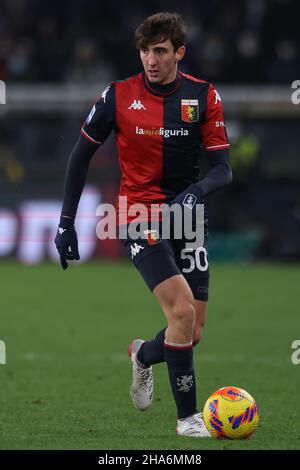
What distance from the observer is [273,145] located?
62.5 ft

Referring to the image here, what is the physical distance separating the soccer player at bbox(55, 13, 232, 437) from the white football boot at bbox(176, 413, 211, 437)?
27mm

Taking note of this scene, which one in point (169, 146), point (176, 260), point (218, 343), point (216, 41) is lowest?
point (218, 343)

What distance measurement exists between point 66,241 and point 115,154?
37.6ft

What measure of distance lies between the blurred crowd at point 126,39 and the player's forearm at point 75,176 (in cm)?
1263

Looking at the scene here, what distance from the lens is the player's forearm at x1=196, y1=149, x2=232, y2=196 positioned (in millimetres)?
6676

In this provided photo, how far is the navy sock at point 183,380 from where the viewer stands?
6539mm

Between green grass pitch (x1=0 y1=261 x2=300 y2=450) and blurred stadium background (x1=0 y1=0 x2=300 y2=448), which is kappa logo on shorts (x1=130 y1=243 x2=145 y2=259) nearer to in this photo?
green grass pitch (x1=0 y1=261 x2=300 y2=450)

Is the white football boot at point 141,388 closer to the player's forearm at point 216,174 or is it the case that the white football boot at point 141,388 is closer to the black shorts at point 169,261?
the black shorts at point 169,261

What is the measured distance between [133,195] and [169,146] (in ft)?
1.15

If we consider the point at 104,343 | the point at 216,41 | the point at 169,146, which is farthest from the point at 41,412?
the point at 216,41

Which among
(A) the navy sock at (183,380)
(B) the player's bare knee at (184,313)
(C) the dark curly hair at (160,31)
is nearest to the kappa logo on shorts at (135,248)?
(B) the player's bare knee at (184,313)

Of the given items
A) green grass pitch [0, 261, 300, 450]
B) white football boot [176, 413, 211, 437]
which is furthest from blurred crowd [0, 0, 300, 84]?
white football boot [176, 413, 211, 437]
